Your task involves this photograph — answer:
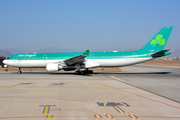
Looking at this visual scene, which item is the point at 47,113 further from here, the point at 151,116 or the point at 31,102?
the point at 151,116

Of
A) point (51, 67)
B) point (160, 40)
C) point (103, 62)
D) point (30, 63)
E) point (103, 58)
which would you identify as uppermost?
point (160, 40)

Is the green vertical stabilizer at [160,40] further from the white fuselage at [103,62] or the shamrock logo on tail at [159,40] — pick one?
the white fuselage at [103,62]

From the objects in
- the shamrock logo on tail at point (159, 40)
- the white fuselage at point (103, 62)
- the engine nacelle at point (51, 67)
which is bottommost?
the engine nacelle at point (51, 67)

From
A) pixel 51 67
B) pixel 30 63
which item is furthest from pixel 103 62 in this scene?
pixel 30 63

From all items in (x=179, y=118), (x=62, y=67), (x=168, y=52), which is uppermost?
(x=168, y=52)

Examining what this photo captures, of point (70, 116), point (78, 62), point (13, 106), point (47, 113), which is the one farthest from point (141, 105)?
point (78, 62)

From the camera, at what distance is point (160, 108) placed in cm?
734

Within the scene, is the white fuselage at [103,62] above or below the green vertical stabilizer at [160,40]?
below

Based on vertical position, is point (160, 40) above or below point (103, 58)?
above

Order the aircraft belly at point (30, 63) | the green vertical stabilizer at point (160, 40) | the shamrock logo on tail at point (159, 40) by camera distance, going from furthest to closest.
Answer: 1. the aircraft belly at point (30, 63)
2. the shamrock logo on tail at point (159, 40)
3. the green vertical stabilizer at point (160, 40)

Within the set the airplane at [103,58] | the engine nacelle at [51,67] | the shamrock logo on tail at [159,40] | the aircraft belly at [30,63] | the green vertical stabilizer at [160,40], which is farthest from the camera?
the aircraft belly at [30,63]

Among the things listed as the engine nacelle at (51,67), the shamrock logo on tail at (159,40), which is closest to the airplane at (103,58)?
the shamrock logo on tail at (159,40)

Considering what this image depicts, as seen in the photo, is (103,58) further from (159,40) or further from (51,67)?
(159,40)

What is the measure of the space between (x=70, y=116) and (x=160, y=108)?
4.07m
